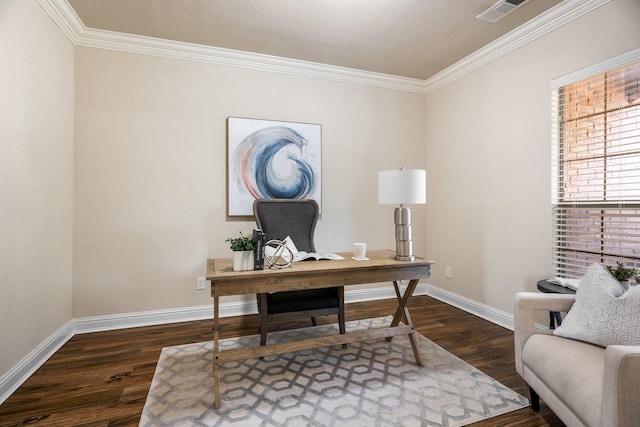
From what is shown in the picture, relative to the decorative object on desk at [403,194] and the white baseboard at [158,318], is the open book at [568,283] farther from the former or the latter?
the decorative object on desk at [403,194]

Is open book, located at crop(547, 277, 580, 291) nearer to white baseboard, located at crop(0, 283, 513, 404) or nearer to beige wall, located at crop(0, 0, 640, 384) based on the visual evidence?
beige wall, located at crop(0, 0, 640, 384)

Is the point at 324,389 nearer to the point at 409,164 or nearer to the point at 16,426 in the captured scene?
the point at 16,426

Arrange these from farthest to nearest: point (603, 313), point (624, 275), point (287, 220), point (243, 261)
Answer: point (287, 220), point (243, 261), point (624, 275), point (603, 313)

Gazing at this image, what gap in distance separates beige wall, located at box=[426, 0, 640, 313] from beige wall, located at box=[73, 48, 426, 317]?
4.16 feet

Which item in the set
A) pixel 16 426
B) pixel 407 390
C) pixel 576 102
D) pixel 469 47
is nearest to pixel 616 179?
pixel 576 102

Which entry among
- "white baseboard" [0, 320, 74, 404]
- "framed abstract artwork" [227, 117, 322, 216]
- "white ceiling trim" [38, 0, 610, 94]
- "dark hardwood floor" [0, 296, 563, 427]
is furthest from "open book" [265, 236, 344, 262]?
"white ceiling trim" [38, 0, 610, 94]

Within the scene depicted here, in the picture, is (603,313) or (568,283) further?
(568,283)

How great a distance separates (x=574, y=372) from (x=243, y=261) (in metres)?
1.70

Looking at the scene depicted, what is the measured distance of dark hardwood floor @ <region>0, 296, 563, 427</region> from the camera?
5.61ft

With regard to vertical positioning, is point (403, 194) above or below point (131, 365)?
above

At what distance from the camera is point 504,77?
9.94 ft

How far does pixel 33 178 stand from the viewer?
2.21 m

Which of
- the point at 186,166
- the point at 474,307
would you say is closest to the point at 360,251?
the point at 474,307

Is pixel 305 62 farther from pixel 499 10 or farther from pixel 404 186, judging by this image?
pixel 404 186
